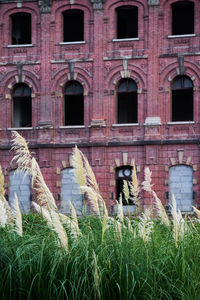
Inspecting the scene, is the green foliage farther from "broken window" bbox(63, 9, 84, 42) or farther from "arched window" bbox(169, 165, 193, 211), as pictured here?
"broken window" bbox(63, 9, 84, 42)

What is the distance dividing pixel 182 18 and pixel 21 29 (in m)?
7.82

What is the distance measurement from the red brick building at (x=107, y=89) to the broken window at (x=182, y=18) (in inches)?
1.9

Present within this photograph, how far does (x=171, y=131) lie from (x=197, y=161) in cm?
180

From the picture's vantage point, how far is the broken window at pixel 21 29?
34.0 meters

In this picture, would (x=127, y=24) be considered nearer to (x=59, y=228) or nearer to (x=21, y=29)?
(x=21, y=29)

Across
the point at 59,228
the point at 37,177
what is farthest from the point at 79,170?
the point at 59,228

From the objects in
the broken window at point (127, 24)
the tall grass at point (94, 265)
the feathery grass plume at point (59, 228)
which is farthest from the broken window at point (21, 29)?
the feathery grass plume at point (59, 228)

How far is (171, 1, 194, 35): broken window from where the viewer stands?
106 feet

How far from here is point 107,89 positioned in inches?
1277

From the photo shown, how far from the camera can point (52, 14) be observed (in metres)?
33.2

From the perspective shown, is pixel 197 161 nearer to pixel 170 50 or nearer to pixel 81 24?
pixel 170 50

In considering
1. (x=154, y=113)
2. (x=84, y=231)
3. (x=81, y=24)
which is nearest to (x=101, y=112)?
(x=154, y=113)

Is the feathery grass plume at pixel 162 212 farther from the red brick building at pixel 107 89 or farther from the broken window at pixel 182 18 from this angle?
the broken window at pixel 182 18

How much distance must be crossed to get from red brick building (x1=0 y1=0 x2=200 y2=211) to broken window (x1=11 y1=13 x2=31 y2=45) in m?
0.08
